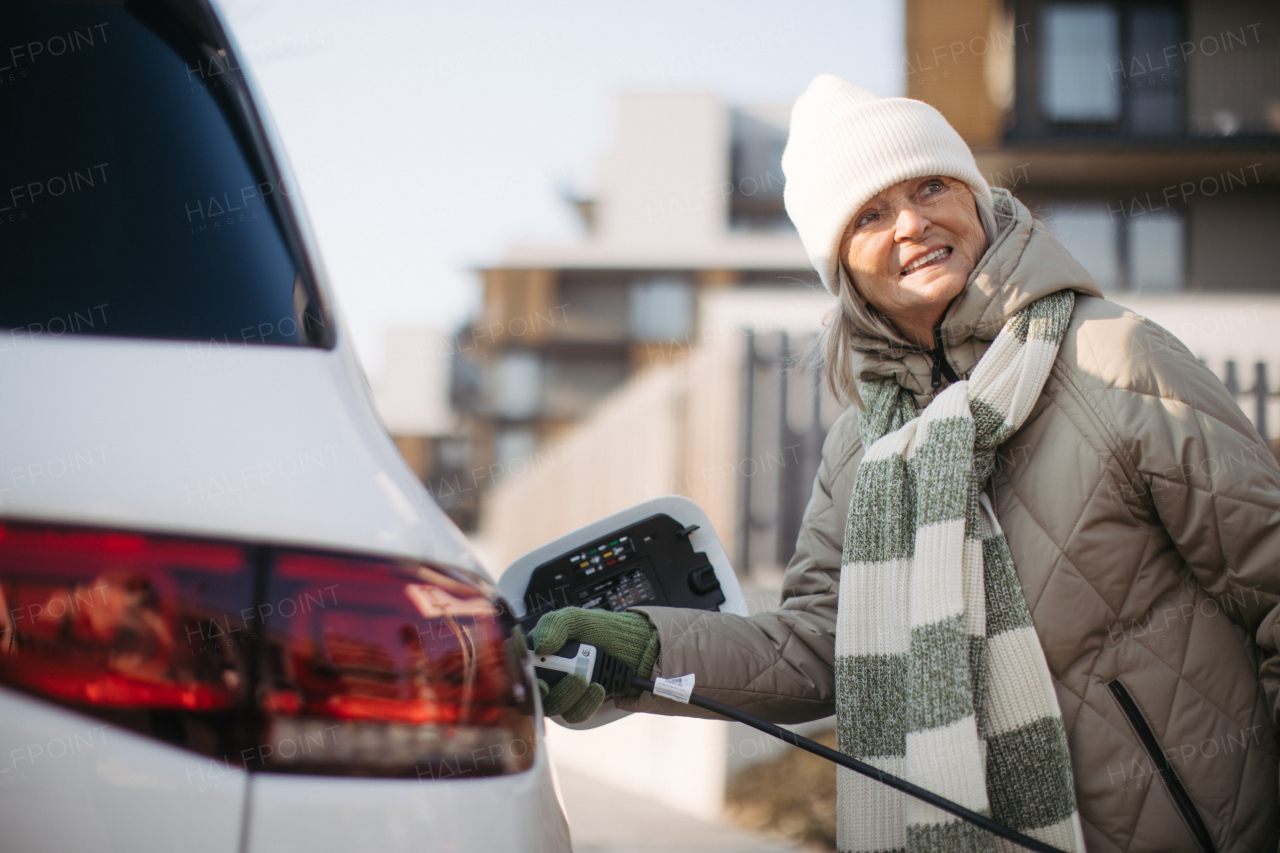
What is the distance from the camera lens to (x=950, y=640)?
1.61 m

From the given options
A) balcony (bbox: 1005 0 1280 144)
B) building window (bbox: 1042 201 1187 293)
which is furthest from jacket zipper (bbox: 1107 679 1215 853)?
building window (bbox: 1042 201 1187 293)

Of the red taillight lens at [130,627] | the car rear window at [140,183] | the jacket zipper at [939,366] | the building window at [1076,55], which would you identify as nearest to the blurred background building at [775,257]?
the building window at [1076,55]

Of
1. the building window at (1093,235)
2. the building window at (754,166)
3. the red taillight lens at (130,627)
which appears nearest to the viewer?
the red taillight lens at (130,627)

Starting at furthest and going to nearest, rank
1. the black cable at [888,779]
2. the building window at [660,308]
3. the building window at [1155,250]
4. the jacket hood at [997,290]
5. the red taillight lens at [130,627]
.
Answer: the building window at [660,308], the building window at [1155,250], the jacket hood at [997,290], the black cable at [888,779], the red taillight lens at [130,627]

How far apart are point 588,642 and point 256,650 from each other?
2.89ft

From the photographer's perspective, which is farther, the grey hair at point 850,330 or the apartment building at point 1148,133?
the apartment building at point 1148,133

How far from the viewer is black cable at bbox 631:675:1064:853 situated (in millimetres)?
1505

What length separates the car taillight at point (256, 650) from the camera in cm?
88

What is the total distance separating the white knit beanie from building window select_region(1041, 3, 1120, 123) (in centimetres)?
1477

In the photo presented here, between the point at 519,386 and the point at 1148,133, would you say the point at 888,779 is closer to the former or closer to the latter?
the point at 1148,133

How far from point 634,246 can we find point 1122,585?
35.3 m

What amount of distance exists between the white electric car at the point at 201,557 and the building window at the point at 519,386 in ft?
124

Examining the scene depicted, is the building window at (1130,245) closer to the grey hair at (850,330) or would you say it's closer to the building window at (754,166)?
the grey hair at (850,330)

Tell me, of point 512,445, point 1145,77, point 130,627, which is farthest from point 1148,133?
point 512,445
